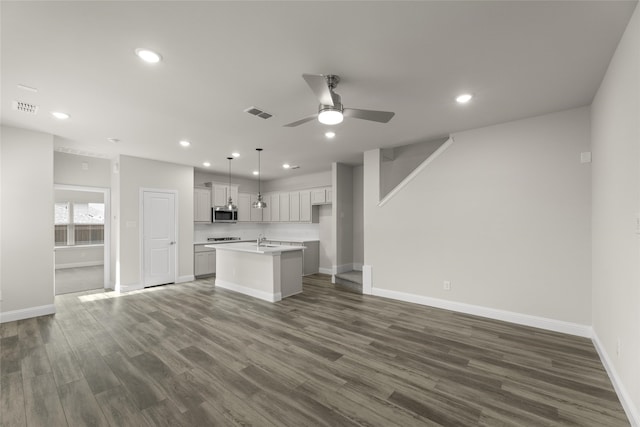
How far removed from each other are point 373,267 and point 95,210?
9879 millimetres

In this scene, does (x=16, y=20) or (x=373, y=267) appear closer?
(x=16, y=20)

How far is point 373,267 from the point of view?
5242 millimetres

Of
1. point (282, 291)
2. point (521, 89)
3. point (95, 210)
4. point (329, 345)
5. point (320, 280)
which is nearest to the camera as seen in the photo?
point (521, 89)

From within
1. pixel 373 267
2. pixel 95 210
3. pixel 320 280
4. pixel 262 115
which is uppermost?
pixel 262 115

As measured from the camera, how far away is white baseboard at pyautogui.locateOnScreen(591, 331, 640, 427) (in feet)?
6.09

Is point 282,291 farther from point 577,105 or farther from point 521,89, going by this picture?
point 577,105

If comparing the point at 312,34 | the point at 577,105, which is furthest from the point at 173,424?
the point at 577,105

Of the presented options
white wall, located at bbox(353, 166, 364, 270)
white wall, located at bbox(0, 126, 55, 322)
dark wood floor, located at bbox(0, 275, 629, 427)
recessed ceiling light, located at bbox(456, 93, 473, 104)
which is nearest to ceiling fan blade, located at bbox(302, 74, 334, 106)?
recessed ceiling light, located at bbox(456, 93, 473, 104)

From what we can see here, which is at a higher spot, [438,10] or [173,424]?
[438,10]

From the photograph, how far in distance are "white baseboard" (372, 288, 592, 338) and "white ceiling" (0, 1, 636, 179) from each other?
2694 mm

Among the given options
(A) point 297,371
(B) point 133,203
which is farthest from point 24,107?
(A) point 297,371

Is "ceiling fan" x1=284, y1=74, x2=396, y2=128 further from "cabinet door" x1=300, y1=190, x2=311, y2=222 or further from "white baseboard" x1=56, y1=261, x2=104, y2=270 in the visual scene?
"white baseboard" x1=56, y1=261, x2=104, y2=270

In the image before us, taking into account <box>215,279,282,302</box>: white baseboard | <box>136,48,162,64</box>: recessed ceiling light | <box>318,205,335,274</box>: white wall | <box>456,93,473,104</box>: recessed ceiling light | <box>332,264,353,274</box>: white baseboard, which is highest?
<box>136,48,162,64</box>: recessed ceiling light

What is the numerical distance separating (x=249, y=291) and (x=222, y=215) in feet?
10.4
